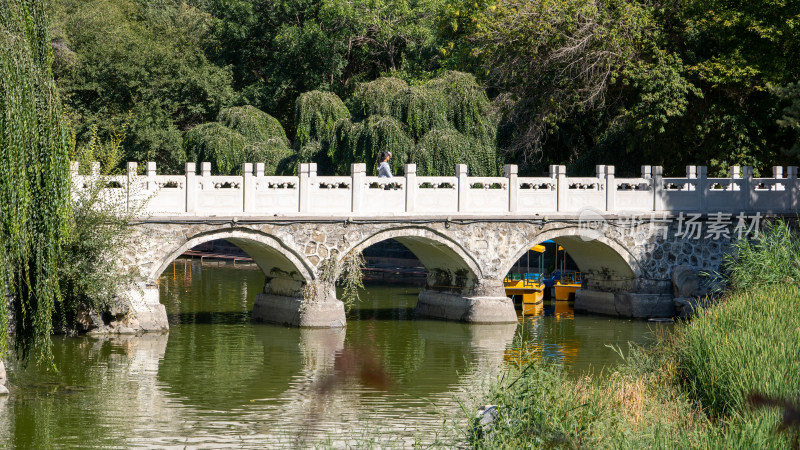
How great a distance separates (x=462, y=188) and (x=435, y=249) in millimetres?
1649

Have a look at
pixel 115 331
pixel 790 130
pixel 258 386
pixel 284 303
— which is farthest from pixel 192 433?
pixel 790 130

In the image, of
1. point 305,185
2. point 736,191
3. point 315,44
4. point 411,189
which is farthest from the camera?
point 315,44

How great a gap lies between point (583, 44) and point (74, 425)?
1652 centimetres

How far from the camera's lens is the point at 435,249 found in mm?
22375

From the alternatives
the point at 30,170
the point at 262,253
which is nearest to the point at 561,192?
the point at 262,253

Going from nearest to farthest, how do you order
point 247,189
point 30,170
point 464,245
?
1. point 30,170
2. point 247,189
3. point 464,245

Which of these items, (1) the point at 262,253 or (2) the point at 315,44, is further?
(2) the point at 315,44

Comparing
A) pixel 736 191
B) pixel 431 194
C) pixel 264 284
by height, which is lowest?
pixel 264 284

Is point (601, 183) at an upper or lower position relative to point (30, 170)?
upper

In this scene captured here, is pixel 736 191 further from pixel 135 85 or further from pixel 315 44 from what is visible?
pixel 135 85

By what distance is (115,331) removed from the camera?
1886cm

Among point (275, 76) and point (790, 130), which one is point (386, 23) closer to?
point (275, 76)

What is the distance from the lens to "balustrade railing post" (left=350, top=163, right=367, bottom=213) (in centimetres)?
2048

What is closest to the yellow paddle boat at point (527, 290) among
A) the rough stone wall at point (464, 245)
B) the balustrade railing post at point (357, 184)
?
the rough stone wall at point (464, 245)
